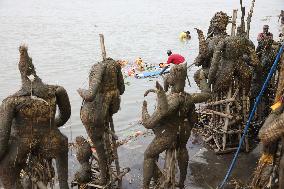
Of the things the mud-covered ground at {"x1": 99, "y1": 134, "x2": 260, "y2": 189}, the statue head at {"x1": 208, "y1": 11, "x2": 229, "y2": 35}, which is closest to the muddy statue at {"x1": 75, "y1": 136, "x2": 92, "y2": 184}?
the mud-covered ground at {"x1": 99, "y1": 134, "x2": 260, "y2": 189}

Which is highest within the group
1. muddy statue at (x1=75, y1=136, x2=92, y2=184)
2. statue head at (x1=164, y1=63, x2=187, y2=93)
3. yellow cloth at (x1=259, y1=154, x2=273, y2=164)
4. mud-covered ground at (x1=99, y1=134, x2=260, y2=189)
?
statue head at (x1=164, y1=63, x2=187, y2=93)

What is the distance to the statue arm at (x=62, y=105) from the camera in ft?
20.5

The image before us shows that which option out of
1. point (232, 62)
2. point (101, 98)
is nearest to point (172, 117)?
point (101, 98)

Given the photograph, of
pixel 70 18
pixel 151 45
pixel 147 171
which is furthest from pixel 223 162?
pixel 70 18

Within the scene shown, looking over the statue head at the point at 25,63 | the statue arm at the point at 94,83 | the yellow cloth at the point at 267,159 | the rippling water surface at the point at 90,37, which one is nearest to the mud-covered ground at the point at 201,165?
the yellow cloth at the point at 267,159

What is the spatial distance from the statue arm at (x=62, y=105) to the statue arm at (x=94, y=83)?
0.35 m

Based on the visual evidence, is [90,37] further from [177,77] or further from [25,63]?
[25,63]

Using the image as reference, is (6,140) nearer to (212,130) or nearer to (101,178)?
(101,178)

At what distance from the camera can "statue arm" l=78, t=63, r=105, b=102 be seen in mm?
6613

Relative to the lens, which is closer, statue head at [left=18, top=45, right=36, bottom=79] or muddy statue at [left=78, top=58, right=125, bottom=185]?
statue head at [left=18, top=45, right=36, bottom=79]

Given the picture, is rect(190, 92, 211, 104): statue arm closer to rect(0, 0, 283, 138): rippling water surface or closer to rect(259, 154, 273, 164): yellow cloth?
rect(259, 154, 273, 164): yellow cloth

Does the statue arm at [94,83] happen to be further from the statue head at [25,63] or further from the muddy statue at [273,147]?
the muddy statue at [273,147]

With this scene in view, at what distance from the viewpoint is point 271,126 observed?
16.4 feet

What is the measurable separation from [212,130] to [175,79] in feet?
11.5
